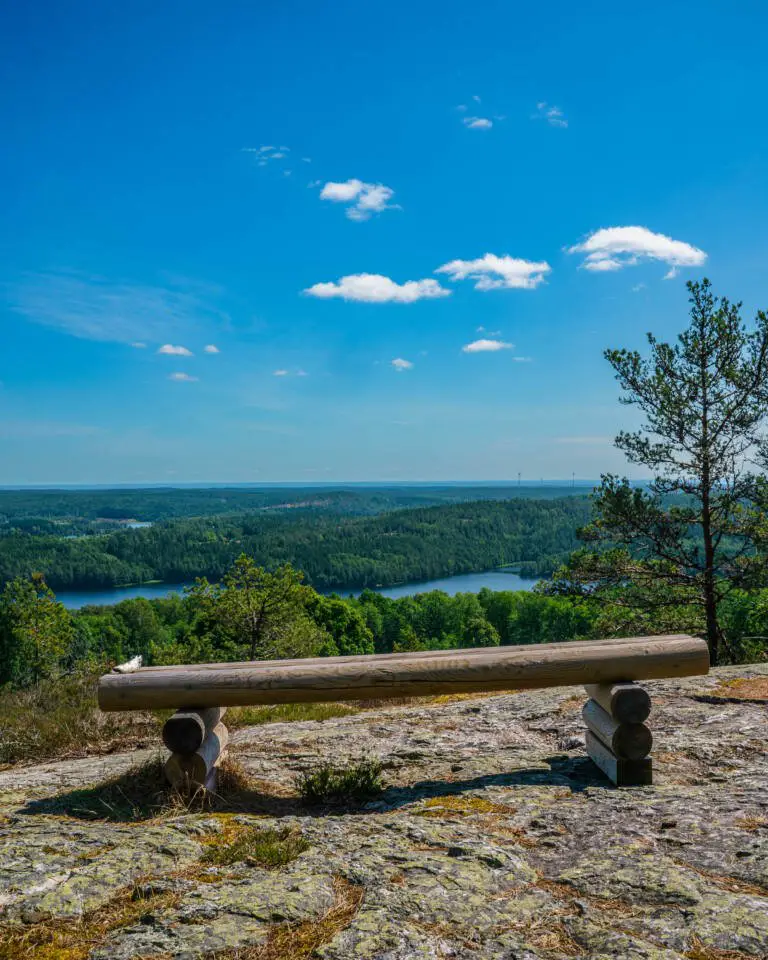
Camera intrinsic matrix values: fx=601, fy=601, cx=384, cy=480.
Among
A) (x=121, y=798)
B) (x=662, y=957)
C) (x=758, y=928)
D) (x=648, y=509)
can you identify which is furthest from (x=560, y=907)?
(x=648, y=509)

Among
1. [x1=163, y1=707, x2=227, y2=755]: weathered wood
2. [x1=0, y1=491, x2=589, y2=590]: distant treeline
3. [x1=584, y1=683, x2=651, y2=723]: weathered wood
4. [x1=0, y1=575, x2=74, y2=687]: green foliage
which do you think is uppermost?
[x1=584, y1=683, x2=651, y2=723]: weathered wood

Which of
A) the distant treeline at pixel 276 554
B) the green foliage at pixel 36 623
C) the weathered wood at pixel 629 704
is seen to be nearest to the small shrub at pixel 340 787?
the weathered wood at pixel 629 704

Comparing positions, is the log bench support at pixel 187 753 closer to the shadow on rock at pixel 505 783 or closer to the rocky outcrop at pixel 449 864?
the rocky outcrop at pixel 449 864

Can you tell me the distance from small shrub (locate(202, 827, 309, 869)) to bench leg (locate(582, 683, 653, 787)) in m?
2.76

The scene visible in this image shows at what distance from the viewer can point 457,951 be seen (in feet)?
9.32

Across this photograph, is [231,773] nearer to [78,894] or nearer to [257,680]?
[257,680]

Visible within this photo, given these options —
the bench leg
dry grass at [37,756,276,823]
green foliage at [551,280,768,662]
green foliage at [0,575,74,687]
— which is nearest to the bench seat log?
the bench leg

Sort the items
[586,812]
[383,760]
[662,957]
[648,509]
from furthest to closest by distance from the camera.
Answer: [648,509], [383,760], [586,812], [662,957]

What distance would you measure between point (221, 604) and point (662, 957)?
2547cm

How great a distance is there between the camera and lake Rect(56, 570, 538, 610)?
139125 mm

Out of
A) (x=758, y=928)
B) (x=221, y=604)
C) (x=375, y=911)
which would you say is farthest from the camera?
(x=221, y=604)

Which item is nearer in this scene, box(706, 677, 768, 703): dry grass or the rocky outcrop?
the rocky outcrop

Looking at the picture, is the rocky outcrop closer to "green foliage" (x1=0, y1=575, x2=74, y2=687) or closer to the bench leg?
the bench leg

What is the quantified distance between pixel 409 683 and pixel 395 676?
14 cm
